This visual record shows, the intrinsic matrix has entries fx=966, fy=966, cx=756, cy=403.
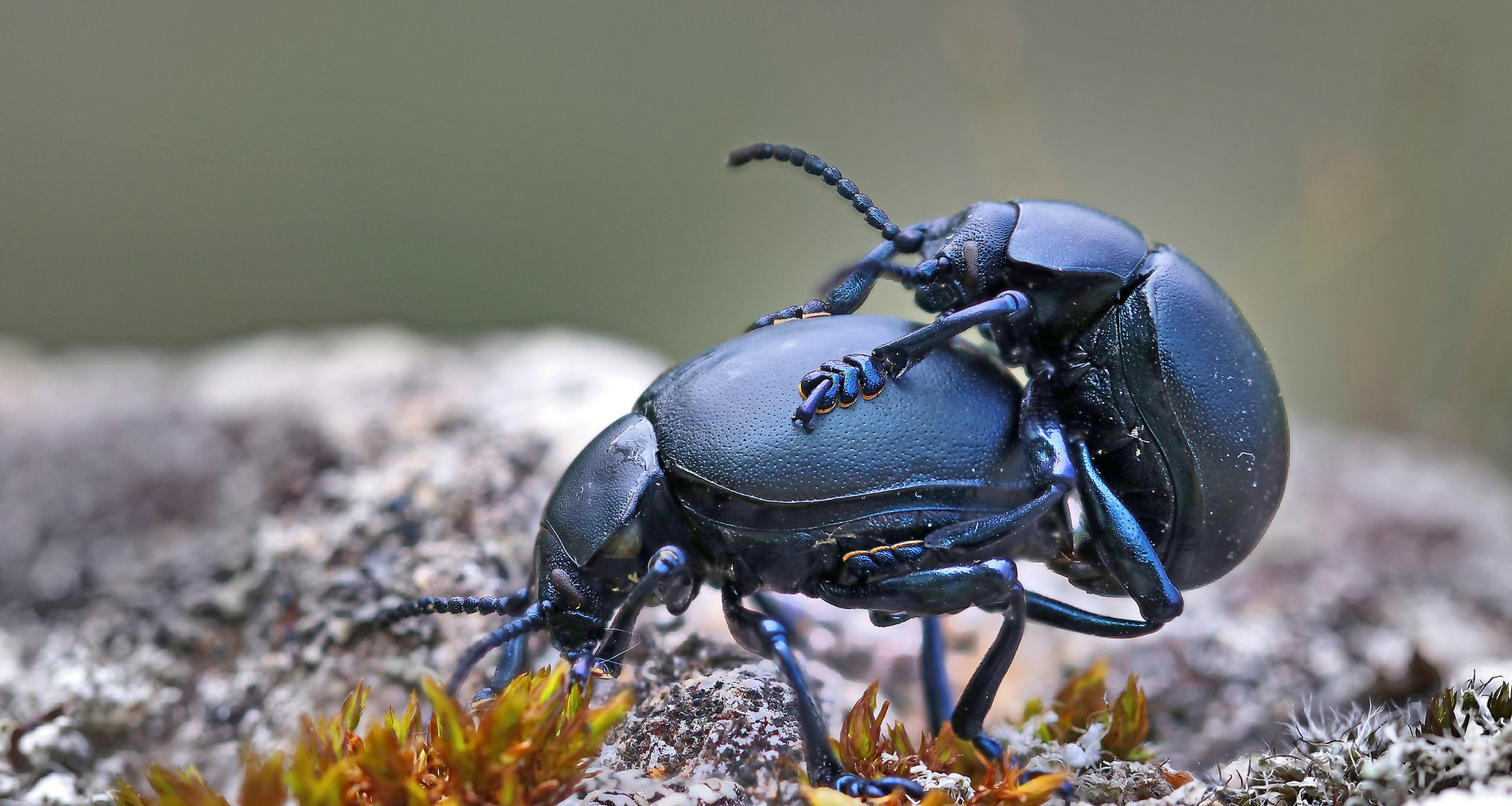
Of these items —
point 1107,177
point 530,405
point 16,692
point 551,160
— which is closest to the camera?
point 16,692

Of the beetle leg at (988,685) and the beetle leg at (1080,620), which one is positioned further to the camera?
the beetle leg at (1080,620)

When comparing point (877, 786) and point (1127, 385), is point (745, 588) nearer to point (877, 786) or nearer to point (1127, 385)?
point (877, 786)

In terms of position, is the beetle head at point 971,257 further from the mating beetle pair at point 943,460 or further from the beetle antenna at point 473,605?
the beetle antenna at point 473,605

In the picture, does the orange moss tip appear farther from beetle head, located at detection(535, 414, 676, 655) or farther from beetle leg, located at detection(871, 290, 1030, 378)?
beetle head, located at detection(535, 414, 676, 655)

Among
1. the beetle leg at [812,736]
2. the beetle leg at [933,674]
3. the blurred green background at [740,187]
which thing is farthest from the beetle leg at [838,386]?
the blurred green background at [740,187]

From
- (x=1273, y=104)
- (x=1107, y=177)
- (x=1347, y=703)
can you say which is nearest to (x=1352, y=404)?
(x=1107, y=177)

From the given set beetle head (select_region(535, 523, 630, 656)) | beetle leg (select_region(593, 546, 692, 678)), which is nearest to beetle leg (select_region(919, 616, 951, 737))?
beetle leg (select_region(593, 546, 692, 678))

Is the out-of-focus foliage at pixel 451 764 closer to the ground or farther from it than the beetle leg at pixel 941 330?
closer to the ground
